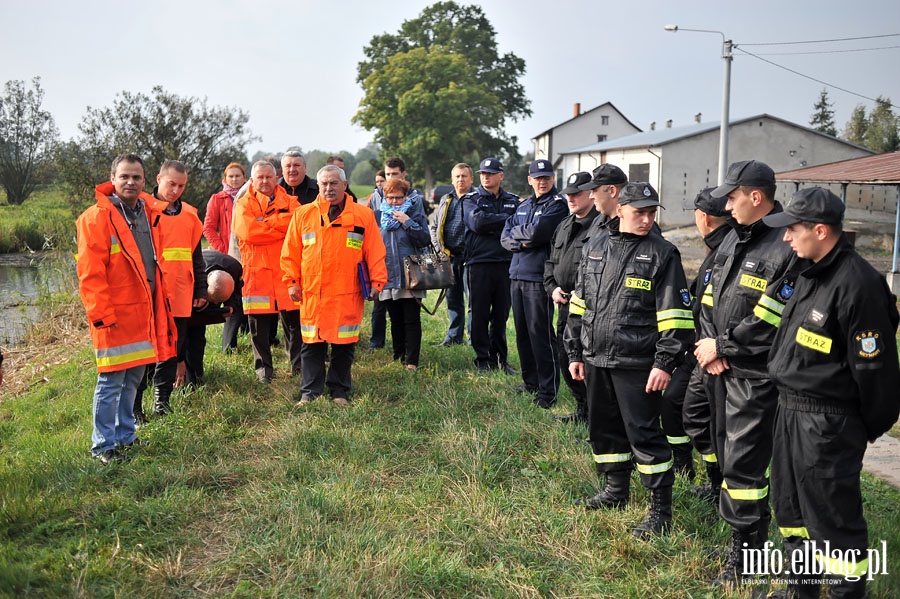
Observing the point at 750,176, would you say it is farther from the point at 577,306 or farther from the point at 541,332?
the point at 541,332

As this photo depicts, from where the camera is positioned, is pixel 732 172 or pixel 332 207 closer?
pixel 732 172

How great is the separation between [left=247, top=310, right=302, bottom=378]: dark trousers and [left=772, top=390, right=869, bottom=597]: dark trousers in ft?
16.1

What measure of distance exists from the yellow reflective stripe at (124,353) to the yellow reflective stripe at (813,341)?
13.8 feet

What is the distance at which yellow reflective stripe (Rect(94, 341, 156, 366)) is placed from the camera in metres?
4.75

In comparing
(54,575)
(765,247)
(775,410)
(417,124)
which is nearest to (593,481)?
(775,410)

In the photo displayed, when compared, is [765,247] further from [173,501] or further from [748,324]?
[173,501]

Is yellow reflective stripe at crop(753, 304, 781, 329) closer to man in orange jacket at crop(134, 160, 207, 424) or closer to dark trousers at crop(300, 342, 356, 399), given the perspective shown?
dark trousers at crop(300, 342, 356, 399)

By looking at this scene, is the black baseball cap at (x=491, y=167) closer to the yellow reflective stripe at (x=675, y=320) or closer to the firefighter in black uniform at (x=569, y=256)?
the firefighter in black uniform at (x=569, y=256)

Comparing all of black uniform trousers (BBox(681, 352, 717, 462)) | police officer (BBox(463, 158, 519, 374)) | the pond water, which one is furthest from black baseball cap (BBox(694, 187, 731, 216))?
the pond water

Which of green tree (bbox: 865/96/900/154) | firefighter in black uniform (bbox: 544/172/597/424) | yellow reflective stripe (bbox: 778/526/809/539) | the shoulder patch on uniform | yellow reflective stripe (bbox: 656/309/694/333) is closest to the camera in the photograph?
the shoulder patch on uniform

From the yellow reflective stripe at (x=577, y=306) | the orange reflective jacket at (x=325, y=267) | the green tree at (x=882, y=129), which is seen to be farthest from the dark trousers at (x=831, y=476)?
the green tree at (x=882, y=129)

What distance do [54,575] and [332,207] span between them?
3621 mm

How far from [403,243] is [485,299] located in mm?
1052

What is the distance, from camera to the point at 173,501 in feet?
13.7
